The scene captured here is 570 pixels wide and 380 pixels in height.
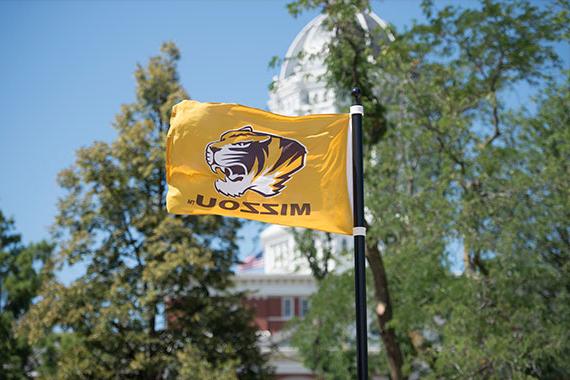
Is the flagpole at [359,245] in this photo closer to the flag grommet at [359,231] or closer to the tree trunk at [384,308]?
the flag grommet at [359,231]

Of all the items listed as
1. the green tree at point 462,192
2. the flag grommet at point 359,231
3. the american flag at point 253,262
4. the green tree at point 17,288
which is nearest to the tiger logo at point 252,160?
the flag grommet at point 359,231

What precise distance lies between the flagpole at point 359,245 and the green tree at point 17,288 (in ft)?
83.4

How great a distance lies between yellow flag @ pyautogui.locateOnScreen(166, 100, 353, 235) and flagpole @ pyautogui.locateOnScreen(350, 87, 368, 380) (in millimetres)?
243

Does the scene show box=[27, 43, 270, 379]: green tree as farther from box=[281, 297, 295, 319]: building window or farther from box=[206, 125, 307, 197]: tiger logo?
box=[281, 297, 295, 319]: building window

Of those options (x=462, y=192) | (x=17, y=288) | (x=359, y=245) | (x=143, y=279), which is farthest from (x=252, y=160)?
(x=17, y=288)

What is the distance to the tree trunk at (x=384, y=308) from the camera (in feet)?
64.6

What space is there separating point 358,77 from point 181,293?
958cm

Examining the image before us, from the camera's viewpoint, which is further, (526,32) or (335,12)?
(526,32)

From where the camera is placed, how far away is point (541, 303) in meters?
18.0

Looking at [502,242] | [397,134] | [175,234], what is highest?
[397,134]

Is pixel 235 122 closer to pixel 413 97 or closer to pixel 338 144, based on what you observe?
pixel 338 144

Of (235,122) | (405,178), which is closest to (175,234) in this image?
(405,178)

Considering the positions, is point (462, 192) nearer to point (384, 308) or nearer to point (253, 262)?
point (384, 308)

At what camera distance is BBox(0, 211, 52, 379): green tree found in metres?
31.4
